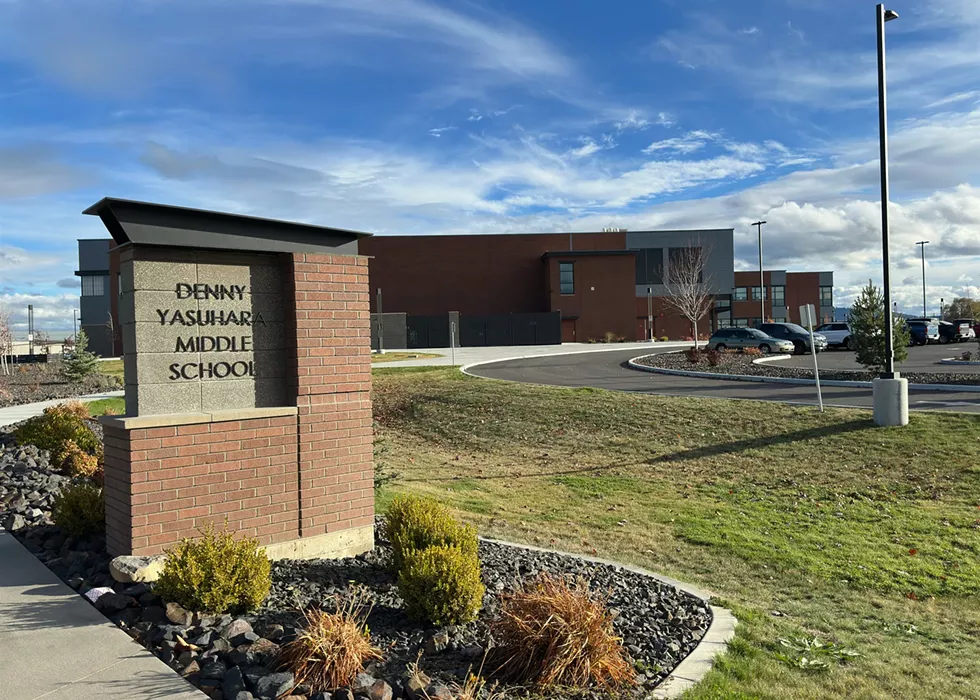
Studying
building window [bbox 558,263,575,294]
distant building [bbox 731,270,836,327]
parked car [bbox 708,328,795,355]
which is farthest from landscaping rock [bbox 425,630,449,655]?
distant building [bbox 731,270,836,327]

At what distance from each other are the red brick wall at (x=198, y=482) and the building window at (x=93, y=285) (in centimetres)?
6822

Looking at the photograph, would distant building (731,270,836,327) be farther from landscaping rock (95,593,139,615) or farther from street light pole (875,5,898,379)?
landscaping rock (95,593,139,615)

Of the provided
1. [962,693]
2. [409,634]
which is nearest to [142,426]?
[409,634]

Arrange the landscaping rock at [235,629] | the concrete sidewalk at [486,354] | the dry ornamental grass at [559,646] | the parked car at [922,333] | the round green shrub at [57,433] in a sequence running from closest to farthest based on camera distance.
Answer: the dry ornamental grass at [559,646] → the landscaping rock at [235,629] → the round green shrub at [57,433] → the concrete sidewalk at [486,354] → the parked car at [922,333]

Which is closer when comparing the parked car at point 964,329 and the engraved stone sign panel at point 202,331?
the engraved stone sign panel at point 202,331

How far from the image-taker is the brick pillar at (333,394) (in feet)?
22.3

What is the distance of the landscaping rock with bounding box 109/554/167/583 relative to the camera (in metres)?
5.67

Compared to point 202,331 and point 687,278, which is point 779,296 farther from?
point 202,331

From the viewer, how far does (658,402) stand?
1884 cm

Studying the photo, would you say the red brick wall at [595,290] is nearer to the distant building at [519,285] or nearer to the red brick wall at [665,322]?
the distant building at [519,285]

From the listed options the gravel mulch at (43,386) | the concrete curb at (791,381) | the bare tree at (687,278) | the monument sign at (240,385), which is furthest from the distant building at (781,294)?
the monument sign at (240,385)

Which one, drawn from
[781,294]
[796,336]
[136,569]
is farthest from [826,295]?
[136,569]

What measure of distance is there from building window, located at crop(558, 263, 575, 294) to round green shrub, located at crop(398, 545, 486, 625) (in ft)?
188

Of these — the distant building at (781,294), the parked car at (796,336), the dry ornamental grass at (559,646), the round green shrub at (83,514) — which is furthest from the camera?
the distant building at (781,294)
